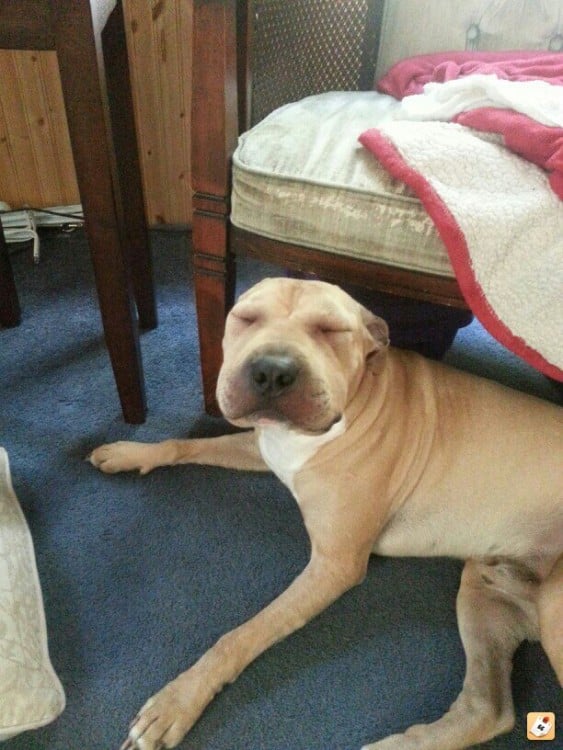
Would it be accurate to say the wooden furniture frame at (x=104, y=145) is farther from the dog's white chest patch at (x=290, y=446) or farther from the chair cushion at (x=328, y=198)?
the dog's white chest patch at (x=290, y=446)

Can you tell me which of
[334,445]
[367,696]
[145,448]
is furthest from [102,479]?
[367,696]

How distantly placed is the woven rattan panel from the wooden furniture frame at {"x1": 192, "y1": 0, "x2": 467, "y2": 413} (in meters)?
0.10

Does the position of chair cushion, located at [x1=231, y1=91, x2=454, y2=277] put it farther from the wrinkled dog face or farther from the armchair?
the wrinkled dog face

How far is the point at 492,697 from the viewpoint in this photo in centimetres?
92

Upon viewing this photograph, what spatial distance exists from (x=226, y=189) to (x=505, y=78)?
58 centimetres

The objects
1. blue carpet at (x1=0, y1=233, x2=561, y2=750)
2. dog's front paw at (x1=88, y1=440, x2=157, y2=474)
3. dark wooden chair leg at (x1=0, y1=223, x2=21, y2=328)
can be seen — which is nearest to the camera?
blue carpet at (x1=0, y1=233, x2=561, y2=750)

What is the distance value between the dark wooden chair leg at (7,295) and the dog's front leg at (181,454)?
59cm

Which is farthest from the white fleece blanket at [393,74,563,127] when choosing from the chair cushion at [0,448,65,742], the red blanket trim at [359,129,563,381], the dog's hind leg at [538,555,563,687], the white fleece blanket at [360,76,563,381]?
the chair cushion at [0,448,65,742]

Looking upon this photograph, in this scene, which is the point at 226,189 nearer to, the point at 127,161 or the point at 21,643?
the point at 127,161

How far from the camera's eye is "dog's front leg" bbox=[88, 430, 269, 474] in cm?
127

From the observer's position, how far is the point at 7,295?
5.31 feet

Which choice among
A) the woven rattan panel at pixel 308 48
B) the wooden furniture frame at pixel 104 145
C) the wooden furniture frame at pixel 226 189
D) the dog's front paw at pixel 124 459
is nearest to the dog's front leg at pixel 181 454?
the dog's front paw at pixel 124 459

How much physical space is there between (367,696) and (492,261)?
2.33 feet

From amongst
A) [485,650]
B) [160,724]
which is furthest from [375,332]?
[160,724]
